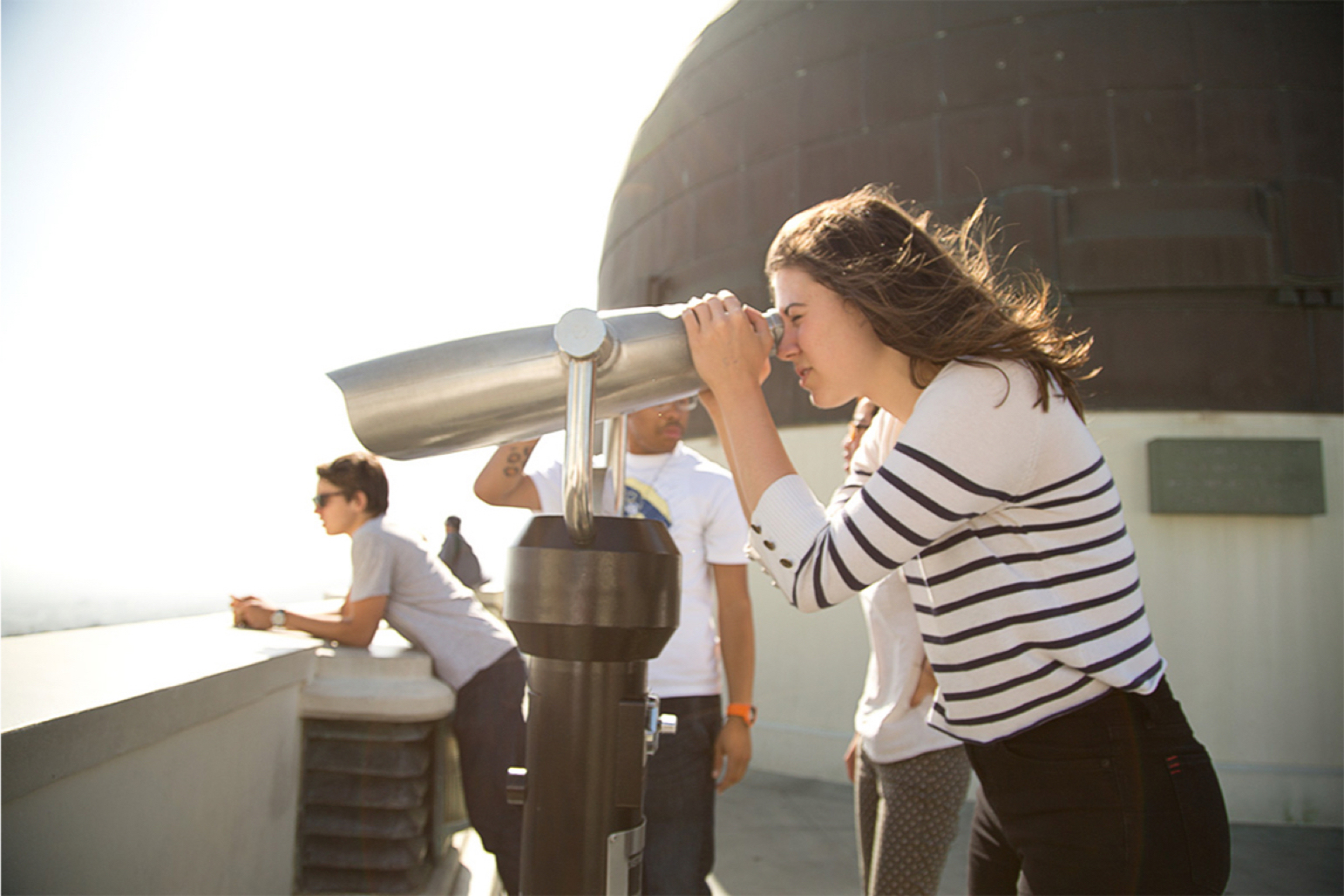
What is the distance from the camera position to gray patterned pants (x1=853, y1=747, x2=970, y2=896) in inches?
63.0

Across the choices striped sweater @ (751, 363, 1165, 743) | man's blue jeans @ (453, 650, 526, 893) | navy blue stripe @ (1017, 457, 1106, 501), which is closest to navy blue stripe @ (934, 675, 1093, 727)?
striped sweater @ (751, 363, 1165, 743)

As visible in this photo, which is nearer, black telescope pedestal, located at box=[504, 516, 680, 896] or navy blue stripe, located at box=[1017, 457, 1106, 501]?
black telescope pedestal, located at box=[504, 516, 680, 896]

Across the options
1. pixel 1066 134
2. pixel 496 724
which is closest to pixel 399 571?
pixel 496 724

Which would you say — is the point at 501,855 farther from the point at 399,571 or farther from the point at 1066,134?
the point at 1066,134

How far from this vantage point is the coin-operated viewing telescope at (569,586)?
0.78 metres

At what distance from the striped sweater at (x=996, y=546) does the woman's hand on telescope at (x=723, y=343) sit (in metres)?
0.14

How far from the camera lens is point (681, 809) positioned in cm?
184

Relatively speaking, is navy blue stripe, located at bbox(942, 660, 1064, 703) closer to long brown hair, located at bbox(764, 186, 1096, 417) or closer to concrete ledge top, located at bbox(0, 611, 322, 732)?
long brown hair, located at bbox(764, 186, 1096, 417)

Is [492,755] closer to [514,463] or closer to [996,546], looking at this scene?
[514,463]

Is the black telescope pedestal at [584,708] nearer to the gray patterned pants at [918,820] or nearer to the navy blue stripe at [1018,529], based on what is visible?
the navy blue stripe at [1018,529]

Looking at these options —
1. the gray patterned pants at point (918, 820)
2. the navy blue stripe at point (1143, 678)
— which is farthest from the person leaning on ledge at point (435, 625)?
the navy blue stripe at point (1143, 678)

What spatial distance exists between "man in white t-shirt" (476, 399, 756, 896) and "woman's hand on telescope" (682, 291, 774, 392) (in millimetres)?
738

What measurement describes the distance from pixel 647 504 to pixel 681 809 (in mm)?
736

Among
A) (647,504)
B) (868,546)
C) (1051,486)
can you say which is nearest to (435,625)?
(647,504)
